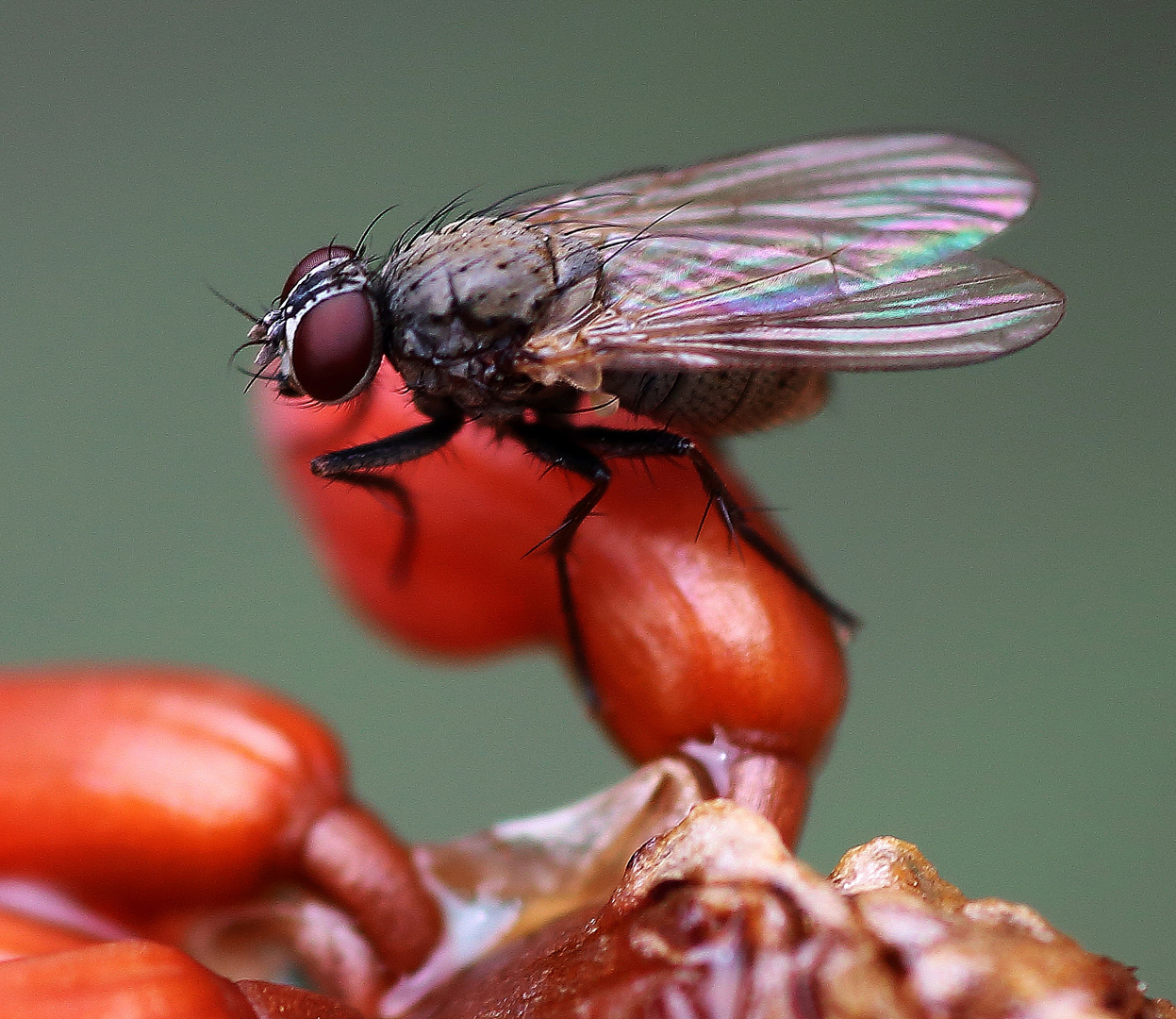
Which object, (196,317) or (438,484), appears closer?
(438,484)

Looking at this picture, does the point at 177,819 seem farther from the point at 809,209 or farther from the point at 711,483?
the point at 809,209

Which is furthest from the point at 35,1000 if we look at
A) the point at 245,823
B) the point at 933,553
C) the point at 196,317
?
the point at 196,317

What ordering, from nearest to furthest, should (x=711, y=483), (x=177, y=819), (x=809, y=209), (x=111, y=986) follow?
(x=111, y=986)
(x=177, y=819)
(x=711, y=483)
(x=809, y=209)

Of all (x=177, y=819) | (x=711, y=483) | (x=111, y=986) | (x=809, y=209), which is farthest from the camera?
(x=809, y=209)

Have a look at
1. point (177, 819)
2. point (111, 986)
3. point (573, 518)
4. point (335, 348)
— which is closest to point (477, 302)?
point (335, 348)

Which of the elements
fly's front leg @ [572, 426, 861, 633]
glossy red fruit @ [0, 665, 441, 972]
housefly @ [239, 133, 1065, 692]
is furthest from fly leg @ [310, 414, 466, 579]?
glossy red fruit @ [0, 665, 441, 972]

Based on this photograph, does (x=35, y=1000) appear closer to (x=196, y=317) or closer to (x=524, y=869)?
(x=524, y=869)

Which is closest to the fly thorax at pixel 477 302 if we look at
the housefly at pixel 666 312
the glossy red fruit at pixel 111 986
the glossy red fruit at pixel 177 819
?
the housefly at pixel 666 312
